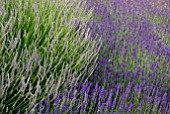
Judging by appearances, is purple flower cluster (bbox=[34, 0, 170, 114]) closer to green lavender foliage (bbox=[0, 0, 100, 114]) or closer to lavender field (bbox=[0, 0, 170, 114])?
lavender field (bbox=[0, 0, 170, 114])

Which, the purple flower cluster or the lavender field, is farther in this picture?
the purple flower cluster

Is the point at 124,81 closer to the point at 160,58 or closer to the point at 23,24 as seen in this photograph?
the point at 160,58

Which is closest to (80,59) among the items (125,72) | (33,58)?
(33,58)

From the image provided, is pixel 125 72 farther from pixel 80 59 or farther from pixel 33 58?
pixel 33 58

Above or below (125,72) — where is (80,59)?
above

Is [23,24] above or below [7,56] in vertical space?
above

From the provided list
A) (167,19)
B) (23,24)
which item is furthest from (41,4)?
(167,19)

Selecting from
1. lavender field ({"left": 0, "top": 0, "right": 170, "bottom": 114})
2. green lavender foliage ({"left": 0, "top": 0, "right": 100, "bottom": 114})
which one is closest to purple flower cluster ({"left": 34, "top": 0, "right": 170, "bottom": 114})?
lavender field ({"left": 0, "top": 0, "right": 170, "bottom": 114})
